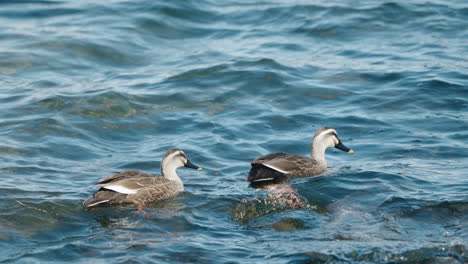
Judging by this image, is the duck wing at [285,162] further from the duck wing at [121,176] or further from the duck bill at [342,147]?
the duck wing at [121,176]

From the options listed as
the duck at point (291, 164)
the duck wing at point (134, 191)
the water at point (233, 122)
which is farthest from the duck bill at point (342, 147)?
the duck wing at point (134, 191)

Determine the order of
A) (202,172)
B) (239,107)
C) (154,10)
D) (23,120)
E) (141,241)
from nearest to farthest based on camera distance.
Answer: (141,241), (202,172), (23,120), (239,107), (154,10)

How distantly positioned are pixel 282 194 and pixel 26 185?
3663 mm

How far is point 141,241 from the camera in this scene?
Result: 815cm

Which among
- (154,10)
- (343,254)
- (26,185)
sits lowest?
(343,254)

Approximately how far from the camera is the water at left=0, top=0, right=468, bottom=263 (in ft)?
27.2

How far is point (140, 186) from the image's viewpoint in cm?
983

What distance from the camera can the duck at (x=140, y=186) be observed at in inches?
368

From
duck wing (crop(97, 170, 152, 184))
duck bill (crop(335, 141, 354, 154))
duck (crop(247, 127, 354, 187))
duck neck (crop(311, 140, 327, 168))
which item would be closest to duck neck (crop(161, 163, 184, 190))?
duck wing (crop(97, 170, 152, 184))

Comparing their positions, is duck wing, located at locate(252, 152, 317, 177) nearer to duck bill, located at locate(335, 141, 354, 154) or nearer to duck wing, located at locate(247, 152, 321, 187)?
duck wing, located at locate(247, 152, 321, 187)

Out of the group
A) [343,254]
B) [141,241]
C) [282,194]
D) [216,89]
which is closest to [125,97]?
[216,89]

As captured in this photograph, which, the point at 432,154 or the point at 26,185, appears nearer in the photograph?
the point at 26,185

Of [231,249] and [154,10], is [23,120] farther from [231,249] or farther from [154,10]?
[154,10]

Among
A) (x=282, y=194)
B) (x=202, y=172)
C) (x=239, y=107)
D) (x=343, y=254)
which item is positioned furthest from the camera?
(x=239, y=107)
